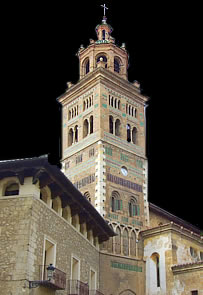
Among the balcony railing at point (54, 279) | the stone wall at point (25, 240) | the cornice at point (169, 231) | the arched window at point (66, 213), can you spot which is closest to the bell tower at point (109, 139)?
the cornice at point (169, 231)

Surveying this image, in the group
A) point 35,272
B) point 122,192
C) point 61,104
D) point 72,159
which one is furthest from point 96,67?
point 35,272

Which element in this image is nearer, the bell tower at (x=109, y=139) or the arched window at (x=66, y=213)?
the arched window at (x=66, y=213)

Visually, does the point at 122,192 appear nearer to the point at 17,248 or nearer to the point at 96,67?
the point at 96,67

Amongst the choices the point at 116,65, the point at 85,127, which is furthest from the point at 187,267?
the point at 116,65

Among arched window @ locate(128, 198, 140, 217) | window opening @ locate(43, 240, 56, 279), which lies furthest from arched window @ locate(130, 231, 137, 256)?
window opening @ locate(43, 240, 56, 279)

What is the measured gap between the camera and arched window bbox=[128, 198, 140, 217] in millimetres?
32697

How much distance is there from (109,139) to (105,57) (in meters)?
8.25

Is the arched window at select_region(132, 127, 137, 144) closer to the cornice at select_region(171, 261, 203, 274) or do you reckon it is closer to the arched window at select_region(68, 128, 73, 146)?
the arched window at select_region(68, 128, 73, 146)

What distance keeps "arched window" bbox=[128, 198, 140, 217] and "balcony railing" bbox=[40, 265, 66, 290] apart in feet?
47.7

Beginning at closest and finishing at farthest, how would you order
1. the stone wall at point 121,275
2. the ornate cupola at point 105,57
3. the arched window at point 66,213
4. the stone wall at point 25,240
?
the stone wall at point 25,240 → the arched window at point 66,213 → the stone wall at point 121,275 → the ornate cupola at point 105,57

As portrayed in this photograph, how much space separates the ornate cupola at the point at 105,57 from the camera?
37.7 m

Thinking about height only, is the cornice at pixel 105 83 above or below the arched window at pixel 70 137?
above

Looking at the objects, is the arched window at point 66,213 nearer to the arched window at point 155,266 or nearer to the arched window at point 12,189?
the arched window at point 12,189

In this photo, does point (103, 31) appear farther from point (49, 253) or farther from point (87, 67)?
point (49, 253)
